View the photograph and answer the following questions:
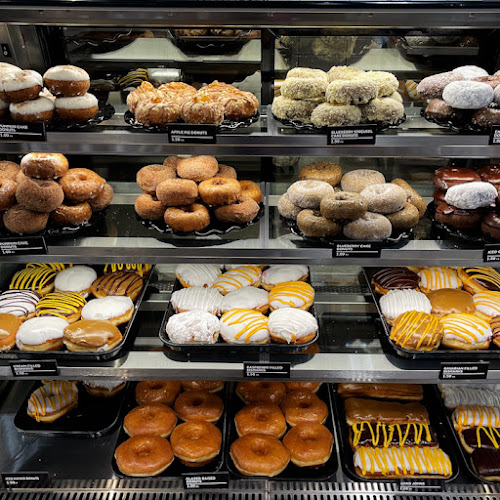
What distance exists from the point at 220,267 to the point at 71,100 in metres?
1.26

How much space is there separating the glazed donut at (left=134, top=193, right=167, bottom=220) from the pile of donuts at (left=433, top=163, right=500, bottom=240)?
1231mm

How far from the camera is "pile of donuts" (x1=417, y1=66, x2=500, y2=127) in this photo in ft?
6.39

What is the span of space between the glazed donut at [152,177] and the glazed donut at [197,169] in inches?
2.2

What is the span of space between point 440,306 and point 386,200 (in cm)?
67

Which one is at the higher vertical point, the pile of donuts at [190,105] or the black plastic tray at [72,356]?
the pile of donuts at [190,105]

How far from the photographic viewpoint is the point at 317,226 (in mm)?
2129

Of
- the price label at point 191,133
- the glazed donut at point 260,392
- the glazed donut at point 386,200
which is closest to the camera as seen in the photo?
the price label at point 191,133

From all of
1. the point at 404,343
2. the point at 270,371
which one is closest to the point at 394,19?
the point at 404,343

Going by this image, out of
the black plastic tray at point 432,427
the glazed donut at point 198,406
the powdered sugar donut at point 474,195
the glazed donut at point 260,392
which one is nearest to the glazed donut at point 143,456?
the glazed donut at point 198,406

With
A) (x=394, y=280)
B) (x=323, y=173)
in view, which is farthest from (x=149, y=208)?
(x=394, y=280)

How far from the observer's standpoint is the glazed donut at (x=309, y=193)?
2.21m

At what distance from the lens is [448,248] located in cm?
213

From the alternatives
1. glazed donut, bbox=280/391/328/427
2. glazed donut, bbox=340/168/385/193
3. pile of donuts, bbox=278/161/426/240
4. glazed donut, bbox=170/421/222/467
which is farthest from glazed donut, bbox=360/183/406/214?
glazed donut, bbox=170/421/222/467

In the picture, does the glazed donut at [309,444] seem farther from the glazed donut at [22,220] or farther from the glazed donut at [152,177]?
the glazed donut at [22,220]
